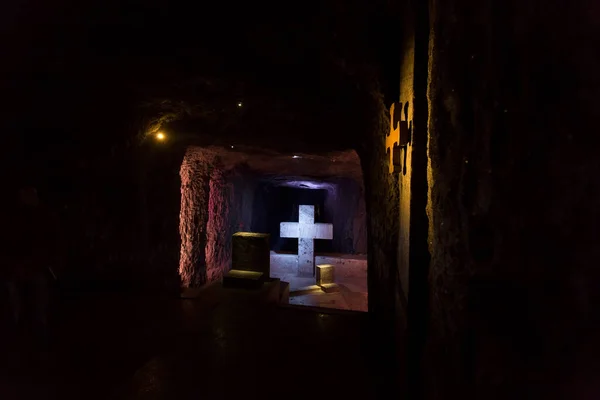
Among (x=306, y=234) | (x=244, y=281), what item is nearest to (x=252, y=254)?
(x=244, y=281)

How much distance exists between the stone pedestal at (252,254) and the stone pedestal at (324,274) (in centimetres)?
224

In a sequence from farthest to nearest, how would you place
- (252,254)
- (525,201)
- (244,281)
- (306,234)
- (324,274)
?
(306,234)
(324,274)
(252,254)
(244,281)
(525,201)

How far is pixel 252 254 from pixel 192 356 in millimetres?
2922

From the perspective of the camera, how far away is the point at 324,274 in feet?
24.6

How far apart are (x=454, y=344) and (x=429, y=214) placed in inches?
26.9

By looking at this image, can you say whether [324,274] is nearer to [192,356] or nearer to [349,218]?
[349,218]

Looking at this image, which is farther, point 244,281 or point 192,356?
point 244,281

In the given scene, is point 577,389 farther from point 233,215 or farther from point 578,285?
point 233,215

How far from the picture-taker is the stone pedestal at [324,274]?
745 centimetres

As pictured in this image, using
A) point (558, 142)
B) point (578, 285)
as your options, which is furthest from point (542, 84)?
point (578, 285)

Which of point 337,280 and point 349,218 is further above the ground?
point 349,218

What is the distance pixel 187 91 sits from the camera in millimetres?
3045

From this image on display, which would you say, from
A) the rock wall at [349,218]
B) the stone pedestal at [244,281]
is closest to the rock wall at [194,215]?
the stone pedestal at [244,281]

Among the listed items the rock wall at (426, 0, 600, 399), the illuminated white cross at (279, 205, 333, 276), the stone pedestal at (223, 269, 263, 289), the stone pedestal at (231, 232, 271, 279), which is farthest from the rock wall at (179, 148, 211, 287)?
the rock wall at (426, 0, 600, 399)
